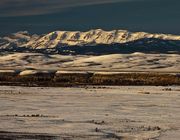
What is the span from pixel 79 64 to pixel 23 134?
165 metres

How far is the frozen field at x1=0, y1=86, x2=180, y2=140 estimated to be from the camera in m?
30.8

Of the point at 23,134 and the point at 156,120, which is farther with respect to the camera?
the point at 156,120

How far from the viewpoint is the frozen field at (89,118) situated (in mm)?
30812

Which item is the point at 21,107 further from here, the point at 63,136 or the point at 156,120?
the point at 63,136

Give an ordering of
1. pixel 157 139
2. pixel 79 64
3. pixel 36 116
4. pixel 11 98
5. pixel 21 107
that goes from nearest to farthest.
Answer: pixel 157 139 → pixel 36 116 → pixel 21 107 → pixel 11 98 → pixel 79 64

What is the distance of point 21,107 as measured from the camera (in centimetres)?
4544

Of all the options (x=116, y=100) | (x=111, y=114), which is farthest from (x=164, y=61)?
(x=111, y=114)

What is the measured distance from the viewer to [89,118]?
124ft

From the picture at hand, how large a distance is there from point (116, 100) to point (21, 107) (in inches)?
439

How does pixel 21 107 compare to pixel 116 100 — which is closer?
pixel 21 107

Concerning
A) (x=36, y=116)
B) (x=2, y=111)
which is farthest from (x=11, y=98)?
(x=36, y=116)

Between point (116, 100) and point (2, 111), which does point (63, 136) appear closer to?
point (2, 111)

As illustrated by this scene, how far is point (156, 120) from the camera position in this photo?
37.3m

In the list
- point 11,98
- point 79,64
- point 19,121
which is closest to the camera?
point 19,121
